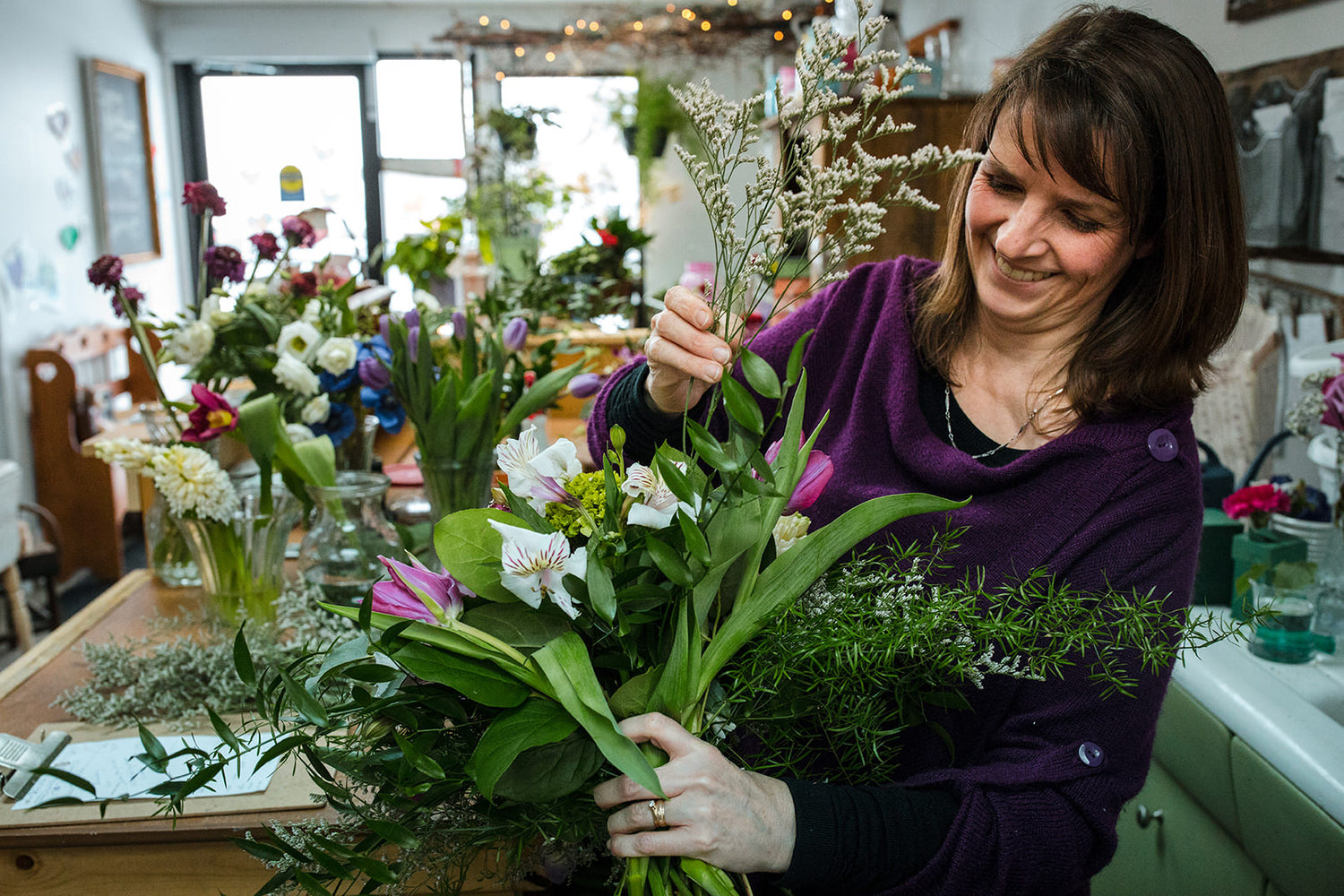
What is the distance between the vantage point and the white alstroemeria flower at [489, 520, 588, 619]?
63cm

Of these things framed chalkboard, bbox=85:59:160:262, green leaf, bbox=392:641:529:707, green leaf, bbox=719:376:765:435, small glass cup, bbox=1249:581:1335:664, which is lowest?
small glass cup, bbox=1249:581:1335:664

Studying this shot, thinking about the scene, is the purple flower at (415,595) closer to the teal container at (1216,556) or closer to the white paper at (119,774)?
the white paper at (119,774)

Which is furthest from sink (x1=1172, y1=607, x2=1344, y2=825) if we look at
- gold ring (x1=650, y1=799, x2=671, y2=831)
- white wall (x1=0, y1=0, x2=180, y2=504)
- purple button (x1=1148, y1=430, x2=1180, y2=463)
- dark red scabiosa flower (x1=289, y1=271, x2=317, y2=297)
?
white wall (x1=0, y1=0, x2=180, y2=504)

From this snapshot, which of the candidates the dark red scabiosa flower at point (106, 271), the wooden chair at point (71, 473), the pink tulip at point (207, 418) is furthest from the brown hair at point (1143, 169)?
the wooden chair at point (71, 473)

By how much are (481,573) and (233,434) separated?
83cm

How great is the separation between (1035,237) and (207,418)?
3.19 ft

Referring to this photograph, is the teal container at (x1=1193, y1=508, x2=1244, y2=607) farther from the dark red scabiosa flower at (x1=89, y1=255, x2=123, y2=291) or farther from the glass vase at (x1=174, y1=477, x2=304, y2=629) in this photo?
the dark red scabiosa flower at (x1=89, y1=255, x2=123, y2=291)

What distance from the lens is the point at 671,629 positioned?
2.31ft

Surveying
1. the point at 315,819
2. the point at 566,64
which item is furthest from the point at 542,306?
the point at 566,64

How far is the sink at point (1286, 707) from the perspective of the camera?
3.94 feet

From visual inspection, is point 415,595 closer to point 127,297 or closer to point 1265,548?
point 127,297

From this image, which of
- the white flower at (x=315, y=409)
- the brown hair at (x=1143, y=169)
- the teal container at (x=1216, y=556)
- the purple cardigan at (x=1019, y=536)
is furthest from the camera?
the teal container at (x=1216, y=556)

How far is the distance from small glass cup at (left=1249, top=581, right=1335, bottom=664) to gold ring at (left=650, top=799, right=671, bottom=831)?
112 centimetres

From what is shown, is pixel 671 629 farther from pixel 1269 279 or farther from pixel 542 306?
pixel 1269 279
